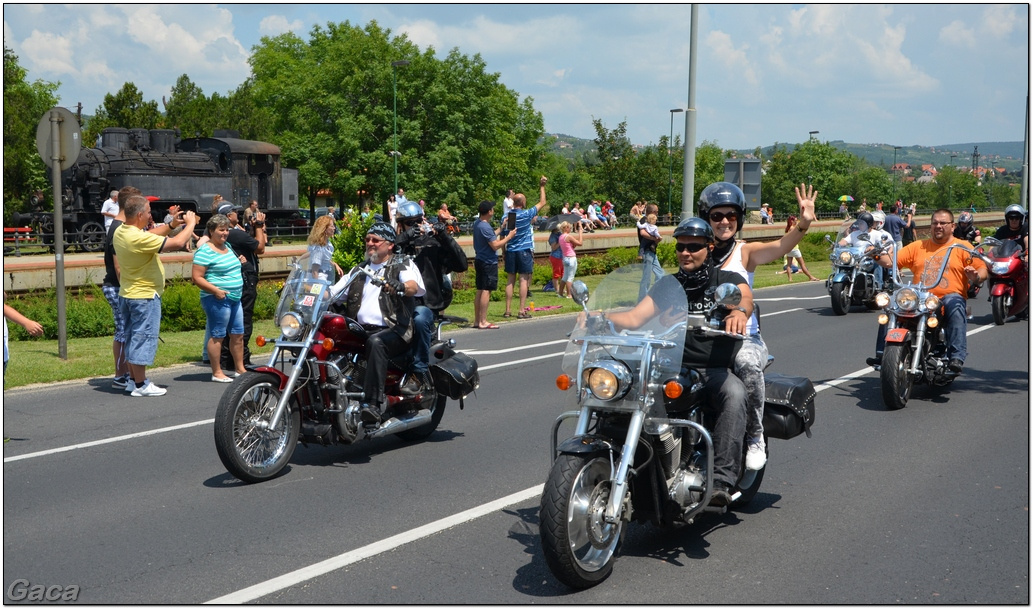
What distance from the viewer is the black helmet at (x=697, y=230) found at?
5.39 metres

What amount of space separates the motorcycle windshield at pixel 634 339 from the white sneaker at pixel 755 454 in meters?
0.93

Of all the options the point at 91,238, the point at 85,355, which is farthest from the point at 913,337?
the point at 91,238

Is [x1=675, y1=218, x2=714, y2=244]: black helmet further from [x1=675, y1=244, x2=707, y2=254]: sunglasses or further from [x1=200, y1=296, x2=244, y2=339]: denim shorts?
[x1=200, y1=296, x2=244, y2=339]: denim shorts

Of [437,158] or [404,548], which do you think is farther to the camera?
[437,158]

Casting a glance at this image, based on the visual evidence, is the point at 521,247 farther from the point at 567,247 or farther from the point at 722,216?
the point at 722,216

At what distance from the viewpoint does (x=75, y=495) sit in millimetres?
6426

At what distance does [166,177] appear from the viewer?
3394cm

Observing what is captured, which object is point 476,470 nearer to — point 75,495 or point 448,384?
point 448,384

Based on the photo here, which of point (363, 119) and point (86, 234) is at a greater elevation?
point (363, 119)

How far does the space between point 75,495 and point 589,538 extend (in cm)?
364

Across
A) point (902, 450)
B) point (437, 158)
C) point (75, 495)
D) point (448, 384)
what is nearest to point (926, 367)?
point (902, 450)

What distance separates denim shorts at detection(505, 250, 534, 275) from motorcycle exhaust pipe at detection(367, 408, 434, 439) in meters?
8.39

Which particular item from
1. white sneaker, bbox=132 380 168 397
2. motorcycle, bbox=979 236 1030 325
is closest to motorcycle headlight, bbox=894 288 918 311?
motorcycle, bbox=979 236 1030 325

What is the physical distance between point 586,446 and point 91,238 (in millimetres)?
29425
